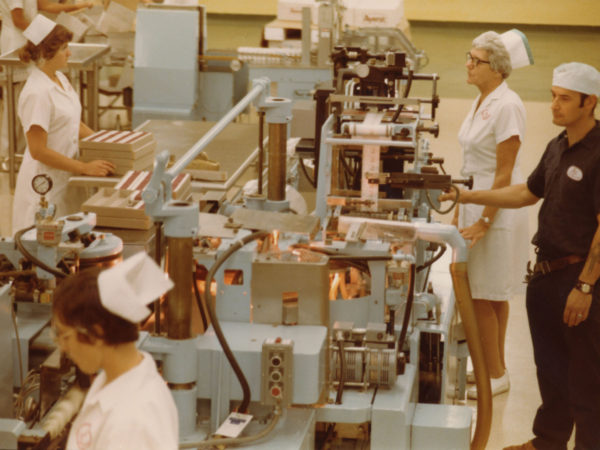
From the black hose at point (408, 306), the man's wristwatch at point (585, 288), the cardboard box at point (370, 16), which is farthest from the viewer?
the cardboard box at point (370, 16)

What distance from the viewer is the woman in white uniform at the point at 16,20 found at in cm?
668

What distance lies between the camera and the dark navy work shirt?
129 inches

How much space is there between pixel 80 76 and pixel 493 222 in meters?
4.17

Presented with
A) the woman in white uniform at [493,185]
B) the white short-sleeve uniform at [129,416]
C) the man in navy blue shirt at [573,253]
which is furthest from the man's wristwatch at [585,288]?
the white short-sleeve uniform at [129,416]

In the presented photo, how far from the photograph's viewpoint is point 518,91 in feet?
37.1

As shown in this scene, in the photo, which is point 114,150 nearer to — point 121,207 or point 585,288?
point 121,207

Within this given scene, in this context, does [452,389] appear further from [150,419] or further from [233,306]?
[150,419]

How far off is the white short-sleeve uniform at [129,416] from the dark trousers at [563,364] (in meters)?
1.97

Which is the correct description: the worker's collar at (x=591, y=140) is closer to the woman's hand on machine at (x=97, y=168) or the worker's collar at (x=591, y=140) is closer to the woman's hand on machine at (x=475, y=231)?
the woman's hand on machine at (x=475, y=231)

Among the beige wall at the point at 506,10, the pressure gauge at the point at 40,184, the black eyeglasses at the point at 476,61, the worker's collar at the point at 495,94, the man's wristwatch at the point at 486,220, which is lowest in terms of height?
the man's wristwatch at the point at 486,220

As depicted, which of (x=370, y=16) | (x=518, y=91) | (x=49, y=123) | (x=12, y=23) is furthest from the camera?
(x=518, y=91)

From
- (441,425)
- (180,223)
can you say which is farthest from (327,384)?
(180,223)

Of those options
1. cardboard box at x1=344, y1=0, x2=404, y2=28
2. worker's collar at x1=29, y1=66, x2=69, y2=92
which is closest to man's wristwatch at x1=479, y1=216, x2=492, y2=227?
worker's collar at x1=29, y1=66, x2=69, y2=92

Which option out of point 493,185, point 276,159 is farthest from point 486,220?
point 276,159
